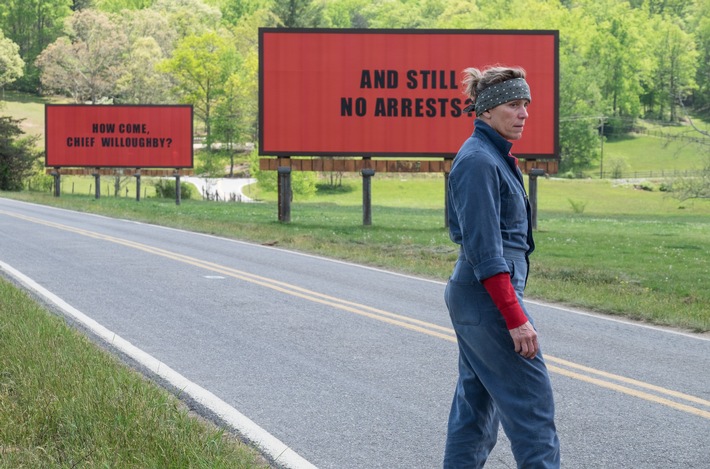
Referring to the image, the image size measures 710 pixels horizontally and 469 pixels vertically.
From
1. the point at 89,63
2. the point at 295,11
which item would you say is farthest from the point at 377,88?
the point at 89,63

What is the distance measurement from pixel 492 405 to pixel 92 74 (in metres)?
95.3

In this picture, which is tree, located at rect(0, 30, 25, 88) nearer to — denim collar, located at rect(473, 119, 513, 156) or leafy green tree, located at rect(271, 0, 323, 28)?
leafy green tree, located at rect(271, 0, 323, 28)

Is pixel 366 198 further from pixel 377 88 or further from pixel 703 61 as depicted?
pixel 703 61

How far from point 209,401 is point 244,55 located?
402ft

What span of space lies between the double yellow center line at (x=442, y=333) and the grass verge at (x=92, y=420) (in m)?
3.29

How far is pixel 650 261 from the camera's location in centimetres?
2050

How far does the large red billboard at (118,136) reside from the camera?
49.1m

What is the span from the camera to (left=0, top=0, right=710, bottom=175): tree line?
259 feet

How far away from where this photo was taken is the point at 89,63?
9744 cm

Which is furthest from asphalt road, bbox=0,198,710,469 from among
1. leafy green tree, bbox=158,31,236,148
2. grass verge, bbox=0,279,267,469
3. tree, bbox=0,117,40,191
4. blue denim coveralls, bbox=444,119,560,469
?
leafy green tree, bbox=158,31,236,148

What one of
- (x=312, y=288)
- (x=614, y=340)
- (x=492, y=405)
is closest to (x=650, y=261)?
(x=312, y=288)

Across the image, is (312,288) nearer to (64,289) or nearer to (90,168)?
(64,289)

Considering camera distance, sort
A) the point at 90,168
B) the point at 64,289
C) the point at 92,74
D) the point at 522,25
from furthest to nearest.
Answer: the point at 522,25 → the point at 92,74 → the point at 90,168 → the point at 64,289

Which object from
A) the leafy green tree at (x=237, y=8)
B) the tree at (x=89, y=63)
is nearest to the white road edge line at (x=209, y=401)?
the tree at (x=89, y=63)
